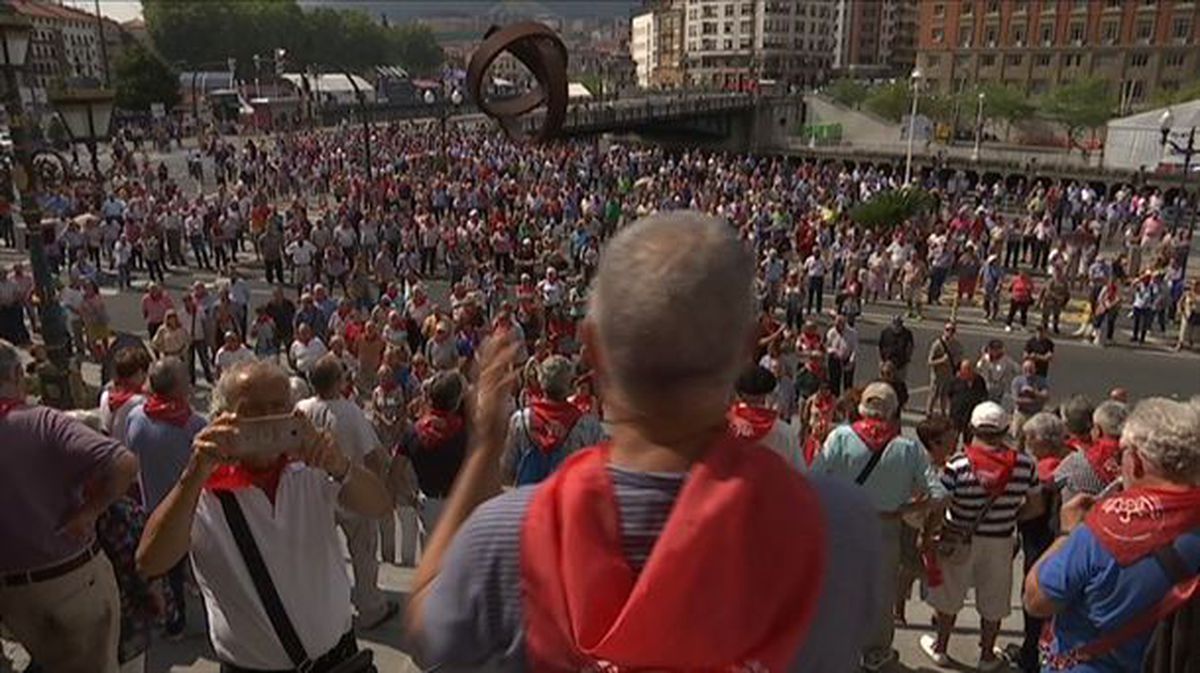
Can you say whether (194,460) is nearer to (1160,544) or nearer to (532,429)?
(532,429)

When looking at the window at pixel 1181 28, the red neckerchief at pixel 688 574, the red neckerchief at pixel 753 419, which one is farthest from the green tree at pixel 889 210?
the window at pixel 1181 28

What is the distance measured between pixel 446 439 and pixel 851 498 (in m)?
3.96

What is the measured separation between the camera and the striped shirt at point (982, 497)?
15.8ft

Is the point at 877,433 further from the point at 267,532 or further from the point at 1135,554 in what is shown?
the point at 267,532

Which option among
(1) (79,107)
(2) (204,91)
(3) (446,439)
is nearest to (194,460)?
(3) (446,439)

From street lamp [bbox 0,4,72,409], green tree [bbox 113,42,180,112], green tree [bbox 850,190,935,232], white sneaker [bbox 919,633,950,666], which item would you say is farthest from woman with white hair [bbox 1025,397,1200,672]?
green tree [bbox 113,42,180,112]

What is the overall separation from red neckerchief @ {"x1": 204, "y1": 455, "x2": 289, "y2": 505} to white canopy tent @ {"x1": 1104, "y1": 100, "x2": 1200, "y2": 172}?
46.2m

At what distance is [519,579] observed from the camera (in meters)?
1.43

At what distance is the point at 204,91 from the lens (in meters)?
81.0

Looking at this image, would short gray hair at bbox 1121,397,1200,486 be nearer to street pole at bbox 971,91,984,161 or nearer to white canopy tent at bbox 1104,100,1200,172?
white canopy tent at bbox 1104,100,1200,172

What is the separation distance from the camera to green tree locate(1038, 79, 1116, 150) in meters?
64.7

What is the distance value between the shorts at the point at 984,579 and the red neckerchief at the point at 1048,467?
0.40 meters

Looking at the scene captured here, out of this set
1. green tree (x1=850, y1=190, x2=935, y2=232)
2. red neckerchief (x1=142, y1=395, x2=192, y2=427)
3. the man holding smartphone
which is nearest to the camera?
the man holding smartphone

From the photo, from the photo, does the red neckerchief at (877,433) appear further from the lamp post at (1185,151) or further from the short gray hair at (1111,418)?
the lamp post at (1185,151)
